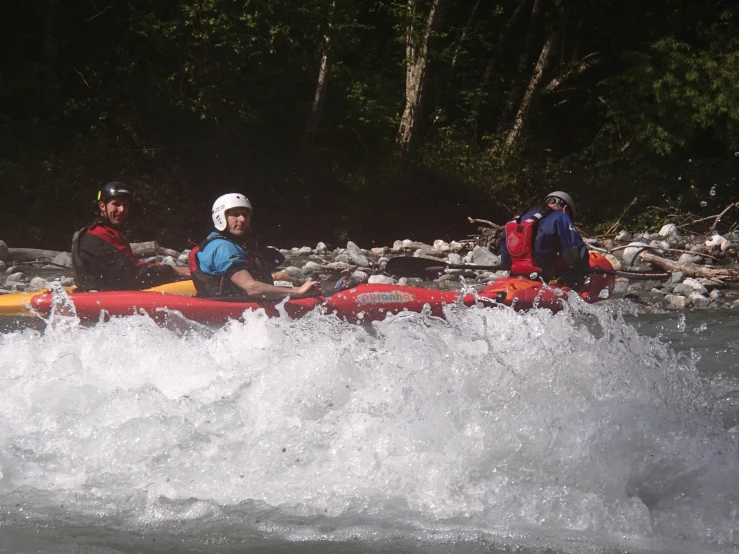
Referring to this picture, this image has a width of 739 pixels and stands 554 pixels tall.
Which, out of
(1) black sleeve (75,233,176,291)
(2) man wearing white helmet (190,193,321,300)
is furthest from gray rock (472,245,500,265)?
(1) black sleeve (75,233,176,291)

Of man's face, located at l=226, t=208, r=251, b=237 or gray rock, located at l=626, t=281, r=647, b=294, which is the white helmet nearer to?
man's face, located at l=226, t=208, r=251, b=237

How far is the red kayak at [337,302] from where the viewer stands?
661 cm

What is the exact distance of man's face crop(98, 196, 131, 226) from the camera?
716 cm

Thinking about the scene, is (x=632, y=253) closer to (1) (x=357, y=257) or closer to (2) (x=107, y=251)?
(1) (x=357, y=257)

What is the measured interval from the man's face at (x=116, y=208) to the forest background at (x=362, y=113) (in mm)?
6202

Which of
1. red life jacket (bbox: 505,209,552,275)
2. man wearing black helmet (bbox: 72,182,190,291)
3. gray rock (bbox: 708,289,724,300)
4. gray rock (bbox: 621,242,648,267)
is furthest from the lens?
gray rock (bbox: 621,242,648,267)

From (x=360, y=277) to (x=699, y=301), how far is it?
3.46 metres

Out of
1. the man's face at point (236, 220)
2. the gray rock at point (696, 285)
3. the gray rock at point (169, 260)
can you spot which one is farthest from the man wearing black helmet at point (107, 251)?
the gray rock at point (696, 285)

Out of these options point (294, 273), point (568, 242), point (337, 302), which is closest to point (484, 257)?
point (294, 273)

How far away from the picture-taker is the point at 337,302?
690cm

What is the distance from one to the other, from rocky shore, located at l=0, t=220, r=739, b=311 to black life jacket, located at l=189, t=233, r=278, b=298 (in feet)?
4.61

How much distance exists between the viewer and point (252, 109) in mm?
15477

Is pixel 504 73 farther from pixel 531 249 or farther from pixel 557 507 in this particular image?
pixel 557 507

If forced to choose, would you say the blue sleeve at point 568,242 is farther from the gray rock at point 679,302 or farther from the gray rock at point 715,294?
the gray rock at point 715,294
